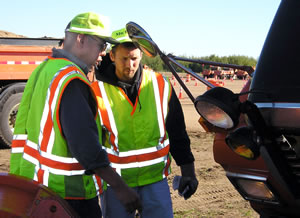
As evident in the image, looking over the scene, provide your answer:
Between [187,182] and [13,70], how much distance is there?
6.32m

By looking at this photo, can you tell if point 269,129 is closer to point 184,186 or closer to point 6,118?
point 184,186

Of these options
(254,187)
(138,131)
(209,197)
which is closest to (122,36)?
(138,131)

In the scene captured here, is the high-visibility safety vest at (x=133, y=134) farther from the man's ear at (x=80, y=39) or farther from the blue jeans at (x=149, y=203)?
the man's ear at (x=80, y=39)

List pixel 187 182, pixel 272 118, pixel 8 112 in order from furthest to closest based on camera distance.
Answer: pixel 8 112 → pixel 187 182 → pixel 272 118

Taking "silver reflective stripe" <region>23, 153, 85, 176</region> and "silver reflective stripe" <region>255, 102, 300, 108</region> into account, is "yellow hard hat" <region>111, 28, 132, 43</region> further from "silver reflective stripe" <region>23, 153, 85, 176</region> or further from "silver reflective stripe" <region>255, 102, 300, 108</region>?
"silver reflective stripe" <region>255, 102, 300, 108</region>

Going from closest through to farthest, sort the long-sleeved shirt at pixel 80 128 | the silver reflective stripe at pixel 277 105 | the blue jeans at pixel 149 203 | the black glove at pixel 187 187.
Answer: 1. the silver reflective stripe at pixel 277 105
2. the long-sleeved shirt at pixel 80 128
3. the blue jeans at pixel 149 203
4. the black glove at pixel 187 187

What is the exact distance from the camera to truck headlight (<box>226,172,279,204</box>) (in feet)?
8.21

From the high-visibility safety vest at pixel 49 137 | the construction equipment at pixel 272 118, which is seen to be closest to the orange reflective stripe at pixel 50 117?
the high-visibility safety vest at pixel 49 137

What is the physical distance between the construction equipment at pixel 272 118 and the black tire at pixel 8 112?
6660 millimetres

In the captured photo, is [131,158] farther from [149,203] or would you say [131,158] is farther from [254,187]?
[254,187]

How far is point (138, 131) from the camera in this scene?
3.28m

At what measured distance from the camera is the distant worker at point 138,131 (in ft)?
10.7

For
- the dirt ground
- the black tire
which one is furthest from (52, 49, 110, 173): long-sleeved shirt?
the black tire

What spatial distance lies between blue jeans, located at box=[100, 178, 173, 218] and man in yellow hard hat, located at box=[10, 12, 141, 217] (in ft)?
1.56
